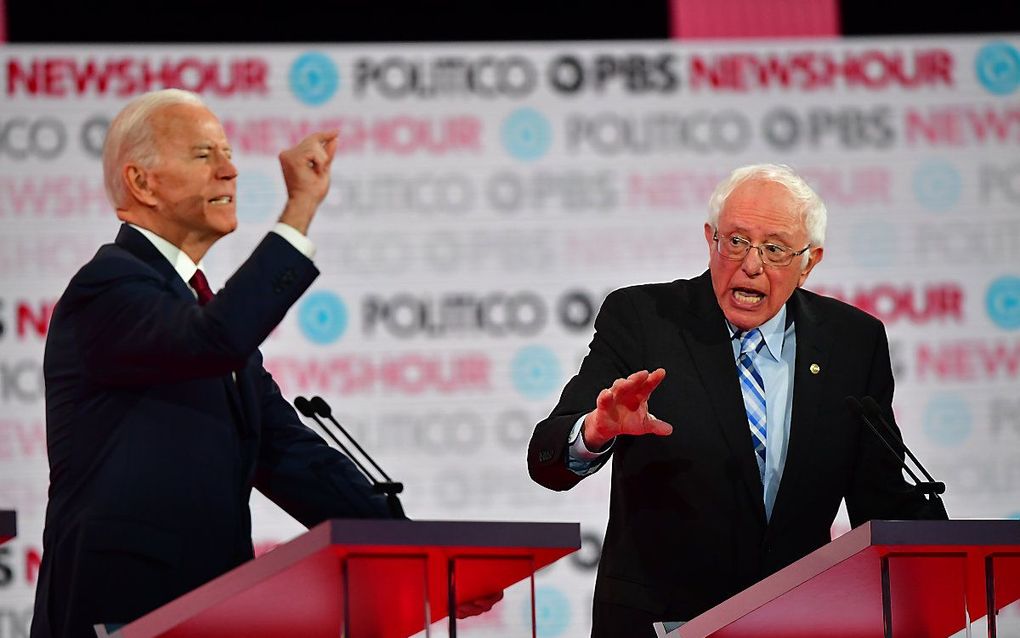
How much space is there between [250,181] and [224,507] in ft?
7.50

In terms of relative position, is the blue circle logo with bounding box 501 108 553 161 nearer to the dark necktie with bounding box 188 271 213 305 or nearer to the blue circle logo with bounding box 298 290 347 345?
the blue circle logo with bounding box 298 290 347 345

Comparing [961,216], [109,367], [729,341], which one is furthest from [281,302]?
[961,216]

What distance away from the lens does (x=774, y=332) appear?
3285mm

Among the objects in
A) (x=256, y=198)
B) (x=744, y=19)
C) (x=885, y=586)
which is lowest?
(x=885, y=586)

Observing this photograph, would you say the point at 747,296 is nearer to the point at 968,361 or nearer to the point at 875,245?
the point at 875,245

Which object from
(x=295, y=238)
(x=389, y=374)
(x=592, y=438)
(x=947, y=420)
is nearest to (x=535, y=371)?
(x=389, y=374)

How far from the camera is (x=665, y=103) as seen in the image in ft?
15.8

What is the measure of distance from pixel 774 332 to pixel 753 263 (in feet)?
0.56

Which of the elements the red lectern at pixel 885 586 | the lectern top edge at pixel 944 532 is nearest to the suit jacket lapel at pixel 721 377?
the red lectern at pixel 885 586

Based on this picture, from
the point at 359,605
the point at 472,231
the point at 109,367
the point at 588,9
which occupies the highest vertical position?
the point at 588,9

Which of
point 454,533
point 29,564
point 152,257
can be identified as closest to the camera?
point 454,533

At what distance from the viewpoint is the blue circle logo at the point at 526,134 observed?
479 centimetres

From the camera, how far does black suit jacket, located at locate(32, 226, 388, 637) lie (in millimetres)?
2439

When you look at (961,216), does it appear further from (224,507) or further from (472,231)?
(224,507)
